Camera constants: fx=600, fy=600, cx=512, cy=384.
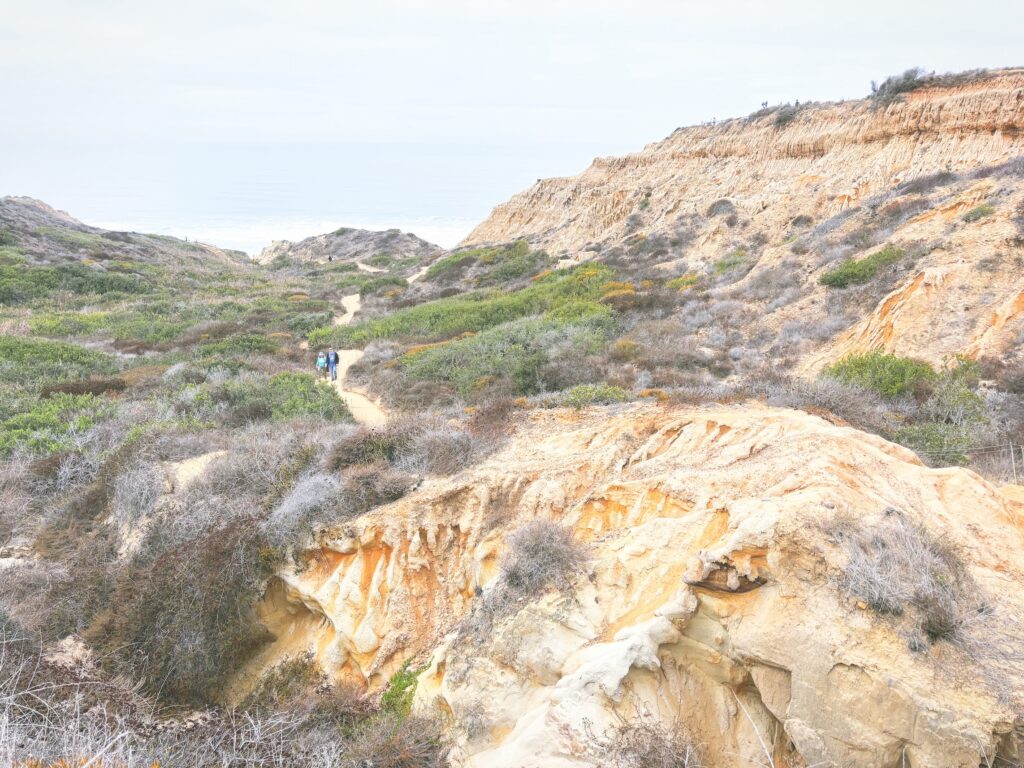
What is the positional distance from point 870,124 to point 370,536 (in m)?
29.5

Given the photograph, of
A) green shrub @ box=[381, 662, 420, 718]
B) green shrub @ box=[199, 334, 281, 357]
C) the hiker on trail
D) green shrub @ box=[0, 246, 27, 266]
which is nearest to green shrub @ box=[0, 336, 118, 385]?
green shrub @ box=[199, 334, 281, 357]

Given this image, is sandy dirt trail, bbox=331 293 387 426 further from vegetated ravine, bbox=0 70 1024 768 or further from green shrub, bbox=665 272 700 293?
green shrub, bbox=665 272 700 293

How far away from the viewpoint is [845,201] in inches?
933

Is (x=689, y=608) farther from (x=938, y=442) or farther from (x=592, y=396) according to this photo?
(x=938, y=442)

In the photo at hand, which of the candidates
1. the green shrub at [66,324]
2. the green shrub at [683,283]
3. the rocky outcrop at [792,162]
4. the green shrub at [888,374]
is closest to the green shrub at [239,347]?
the green shrub at [66,324]

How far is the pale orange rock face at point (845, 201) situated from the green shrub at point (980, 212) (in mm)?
186

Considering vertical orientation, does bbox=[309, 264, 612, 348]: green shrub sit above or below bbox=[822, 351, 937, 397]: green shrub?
above

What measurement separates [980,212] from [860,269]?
2.76m

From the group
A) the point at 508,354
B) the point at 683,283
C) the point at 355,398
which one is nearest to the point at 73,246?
the point at 355,398

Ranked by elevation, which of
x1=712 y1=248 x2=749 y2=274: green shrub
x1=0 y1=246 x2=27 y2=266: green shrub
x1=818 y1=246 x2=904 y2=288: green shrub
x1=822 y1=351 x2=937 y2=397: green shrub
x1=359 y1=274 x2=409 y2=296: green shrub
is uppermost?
x1=0 y1=246 x2=27 y2=266: green shrub

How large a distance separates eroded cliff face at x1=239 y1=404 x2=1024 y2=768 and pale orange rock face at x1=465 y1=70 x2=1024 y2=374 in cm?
687

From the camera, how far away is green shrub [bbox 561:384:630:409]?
927 centimetres

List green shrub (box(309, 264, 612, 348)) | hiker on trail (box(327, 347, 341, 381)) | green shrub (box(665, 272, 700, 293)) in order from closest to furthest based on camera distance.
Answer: hiker on trail (box(327, 347, 341, 381)), green shrub (box(665, 272, 700, 293)), green shrub (box(309, 264, 612, 348))

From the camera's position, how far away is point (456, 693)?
5.02 m
